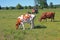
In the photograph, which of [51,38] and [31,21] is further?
[31,21]

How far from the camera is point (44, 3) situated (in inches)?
5108

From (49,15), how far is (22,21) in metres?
8.49

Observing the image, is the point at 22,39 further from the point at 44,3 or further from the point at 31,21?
the point at 44,3

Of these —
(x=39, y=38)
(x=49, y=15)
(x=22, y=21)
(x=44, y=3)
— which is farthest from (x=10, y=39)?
(x=44, y=3)

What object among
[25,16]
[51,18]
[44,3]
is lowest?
[44,3]

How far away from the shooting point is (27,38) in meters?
15.2

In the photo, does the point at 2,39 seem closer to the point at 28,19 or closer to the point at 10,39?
the point at 10,39

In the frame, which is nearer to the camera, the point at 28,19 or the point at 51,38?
the point at 51,38

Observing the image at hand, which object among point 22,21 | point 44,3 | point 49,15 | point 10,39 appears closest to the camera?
point 10,39

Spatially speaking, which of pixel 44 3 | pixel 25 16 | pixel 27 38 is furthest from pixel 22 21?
pixel 44 3

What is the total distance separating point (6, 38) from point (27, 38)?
135cm

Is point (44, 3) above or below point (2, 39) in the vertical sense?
below

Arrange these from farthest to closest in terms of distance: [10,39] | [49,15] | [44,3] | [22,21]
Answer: [44,3]
[49,15]
[22,21]
[10,39]

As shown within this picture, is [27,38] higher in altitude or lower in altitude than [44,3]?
higher
